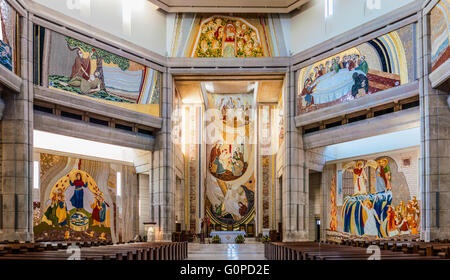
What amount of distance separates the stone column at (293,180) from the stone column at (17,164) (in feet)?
32.9

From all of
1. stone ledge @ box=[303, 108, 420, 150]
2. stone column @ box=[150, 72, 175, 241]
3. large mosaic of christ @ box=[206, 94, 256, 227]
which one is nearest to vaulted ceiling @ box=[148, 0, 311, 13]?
stone column @ box=[150, 72, 175, 241]

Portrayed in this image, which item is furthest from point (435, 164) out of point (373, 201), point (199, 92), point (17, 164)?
point (199, 92)

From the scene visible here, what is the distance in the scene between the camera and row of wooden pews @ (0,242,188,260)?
Answer: 18.1ft

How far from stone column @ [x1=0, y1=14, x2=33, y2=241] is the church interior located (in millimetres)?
40

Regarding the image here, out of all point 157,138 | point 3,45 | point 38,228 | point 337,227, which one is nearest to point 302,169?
point 337,227

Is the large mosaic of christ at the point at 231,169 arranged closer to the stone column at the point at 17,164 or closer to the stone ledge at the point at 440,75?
the stone column at the point at 17,164

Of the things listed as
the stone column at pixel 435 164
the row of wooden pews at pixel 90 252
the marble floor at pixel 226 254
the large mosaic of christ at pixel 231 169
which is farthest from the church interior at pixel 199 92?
the large mosaic of christ at pixel 231 169

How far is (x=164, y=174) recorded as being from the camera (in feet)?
63.9

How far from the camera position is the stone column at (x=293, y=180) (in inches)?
752

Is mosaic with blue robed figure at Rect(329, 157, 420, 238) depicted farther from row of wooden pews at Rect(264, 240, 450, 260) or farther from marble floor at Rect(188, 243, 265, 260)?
row of wooden pews at Rect(264, 240, 450, 260)

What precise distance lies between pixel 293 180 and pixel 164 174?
5.40 m

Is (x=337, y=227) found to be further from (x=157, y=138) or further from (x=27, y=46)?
(x=27, y=46)

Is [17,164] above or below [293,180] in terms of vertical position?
above

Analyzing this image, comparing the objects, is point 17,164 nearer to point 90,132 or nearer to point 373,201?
point 90,132
